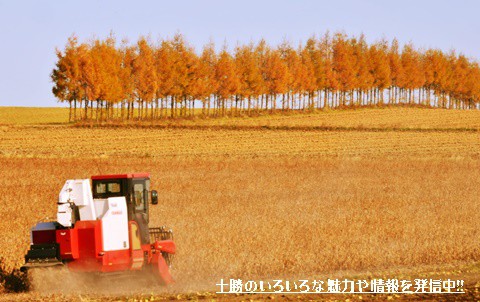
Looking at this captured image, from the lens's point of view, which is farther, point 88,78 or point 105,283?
point 88,78

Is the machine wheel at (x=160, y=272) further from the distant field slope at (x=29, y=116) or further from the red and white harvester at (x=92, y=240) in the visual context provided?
the distant field slope at (x=29, y=116)

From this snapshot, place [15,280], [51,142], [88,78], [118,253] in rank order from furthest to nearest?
[88,78] < [51,142] < [15,280] < [118,253]

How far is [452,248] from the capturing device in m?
18.0

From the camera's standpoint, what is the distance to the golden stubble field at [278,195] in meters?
17.0

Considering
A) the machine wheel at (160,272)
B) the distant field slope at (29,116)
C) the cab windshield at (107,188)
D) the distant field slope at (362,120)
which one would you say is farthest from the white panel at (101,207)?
the distant field slope at (29,116)

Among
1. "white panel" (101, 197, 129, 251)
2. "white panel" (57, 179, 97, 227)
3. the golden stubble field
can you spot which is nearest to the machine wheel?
the golden stubble field

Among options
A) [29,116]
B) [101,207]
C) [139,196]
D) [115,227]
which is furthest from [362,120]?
[115,227]

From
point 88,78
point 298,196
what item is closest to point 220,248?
point 298,196

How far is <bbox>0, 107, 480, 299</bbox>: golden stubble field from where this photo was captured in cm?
1703

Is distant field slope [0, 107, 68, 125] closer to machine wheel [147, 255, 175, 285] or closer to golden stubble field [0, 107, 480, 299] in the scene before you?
golden stubble field [0, 107, 480, 299]

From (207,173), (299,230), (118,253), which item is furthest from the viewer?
(207,173)

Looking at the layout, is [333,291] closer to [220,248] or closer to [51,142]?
[220,248]

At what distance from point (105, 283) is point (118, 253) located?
74 cm

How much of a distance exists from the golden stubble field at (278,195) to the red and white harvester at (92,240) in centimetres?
97
